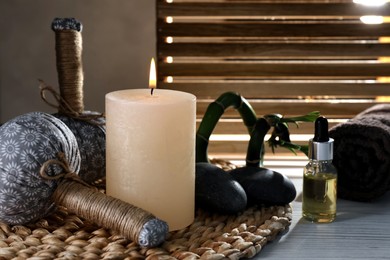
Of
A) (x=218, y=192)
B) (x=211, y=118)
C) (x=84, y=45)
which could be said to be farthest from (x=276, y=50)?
(x=218, y=192)

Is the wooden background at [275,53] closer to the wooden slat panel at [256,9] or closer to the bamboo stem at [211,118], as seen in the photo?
the wooden slat panel at [256,9]

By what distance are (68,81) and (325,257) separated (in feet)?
1.36

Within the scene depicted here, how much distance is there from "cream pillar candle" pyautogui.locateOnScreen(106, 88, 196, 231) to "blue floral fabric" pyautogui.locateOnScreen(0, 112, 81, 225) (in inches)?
2.5

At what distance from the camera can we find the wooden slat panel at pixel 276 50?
1.49m

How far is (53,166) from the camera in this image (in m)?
0.76

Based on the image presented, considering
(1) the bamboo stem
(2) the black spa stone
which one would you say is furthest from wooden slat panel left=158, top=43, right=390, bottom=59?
(2) the black spa stone

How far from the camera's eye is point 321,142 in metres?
0.81

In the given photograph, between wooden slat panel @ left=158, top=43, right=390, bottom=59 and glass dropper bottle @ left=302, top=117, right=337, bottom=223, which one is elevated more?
wooden slat panel @ left=158, top=43, right=390, bottom=59

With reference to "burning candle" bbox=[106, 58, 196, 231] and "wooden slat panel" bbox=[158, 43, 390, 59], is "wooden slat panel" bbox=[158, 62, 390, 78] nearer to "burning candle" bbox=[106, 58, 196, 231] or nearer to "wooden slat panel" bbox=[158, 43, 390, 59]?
"wooden slat panel" bbox=[158, 43, 390, 59]

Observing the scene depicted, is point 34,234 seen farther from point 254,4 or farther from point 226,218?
point 254,4

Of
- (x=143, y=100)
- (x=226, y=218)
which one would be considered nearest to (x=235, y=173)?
(x=226, y=218)

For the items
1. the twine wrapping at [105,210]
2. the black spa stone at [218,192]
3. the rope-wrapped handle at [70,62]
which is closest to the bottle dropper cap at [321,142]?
the black spa stone at [218,192]

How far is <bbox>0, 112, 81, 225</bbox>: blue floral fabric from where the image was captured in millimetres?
738

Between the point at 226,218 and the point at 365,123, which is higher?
the point at 365,123
